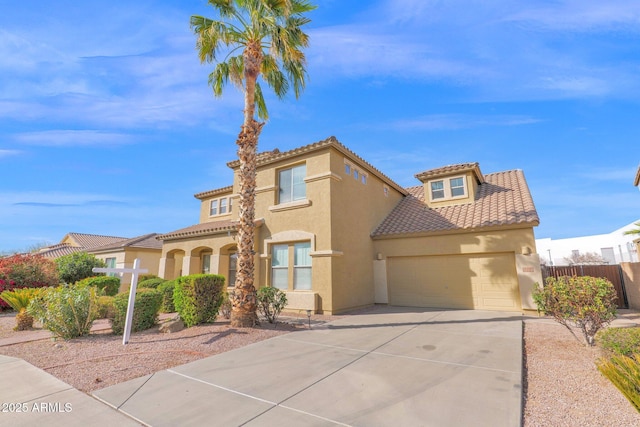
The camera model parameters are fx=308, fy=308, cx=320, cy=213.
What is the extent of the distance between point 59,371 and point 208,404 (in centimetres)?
347

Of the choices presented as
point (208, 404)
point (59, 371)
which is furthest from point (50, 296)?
point (208, 404)

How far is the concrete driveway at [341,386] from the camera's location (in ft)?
13.0

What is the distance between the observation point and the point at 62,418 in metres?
3.95

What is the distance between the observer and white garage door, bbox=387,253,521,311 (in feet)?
41.8

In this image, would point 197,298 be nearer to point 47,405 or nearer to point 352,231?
point 47,405

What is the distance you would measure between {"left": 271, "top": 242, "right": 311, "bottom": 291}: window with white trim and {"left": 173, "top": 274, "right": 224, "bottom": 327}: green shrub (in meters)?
4.03

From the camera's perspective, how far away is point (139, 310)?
9117 millimetres

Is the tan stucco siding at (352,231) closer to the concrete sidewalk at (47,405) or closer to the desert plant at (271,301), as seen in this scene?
the desert plant at (271,301)

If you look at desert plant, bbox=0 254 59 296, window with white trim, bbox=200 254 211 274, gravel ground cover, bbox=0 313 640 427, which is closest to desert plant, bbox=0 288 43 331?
gravel ground cover, bbox=0 313 640 427

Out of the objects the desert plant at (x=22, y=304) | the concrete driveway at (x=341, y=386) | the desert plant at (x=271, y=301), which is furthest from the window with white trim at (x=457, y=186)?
the desert plant at (x=22, y=304)

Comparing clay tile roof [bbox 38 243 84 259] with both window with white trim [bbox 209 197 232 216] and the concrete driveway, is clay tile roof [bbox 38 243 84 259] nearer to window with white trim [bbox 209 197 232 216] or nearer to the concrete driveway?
window with white trim [bbox 209 197 232 216]

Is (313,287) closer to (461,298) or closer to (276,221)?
(276,221)

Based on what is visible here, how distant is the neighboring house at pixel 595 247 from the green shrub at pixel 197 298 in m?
36.6

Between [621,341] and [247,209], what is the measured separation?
915cm
